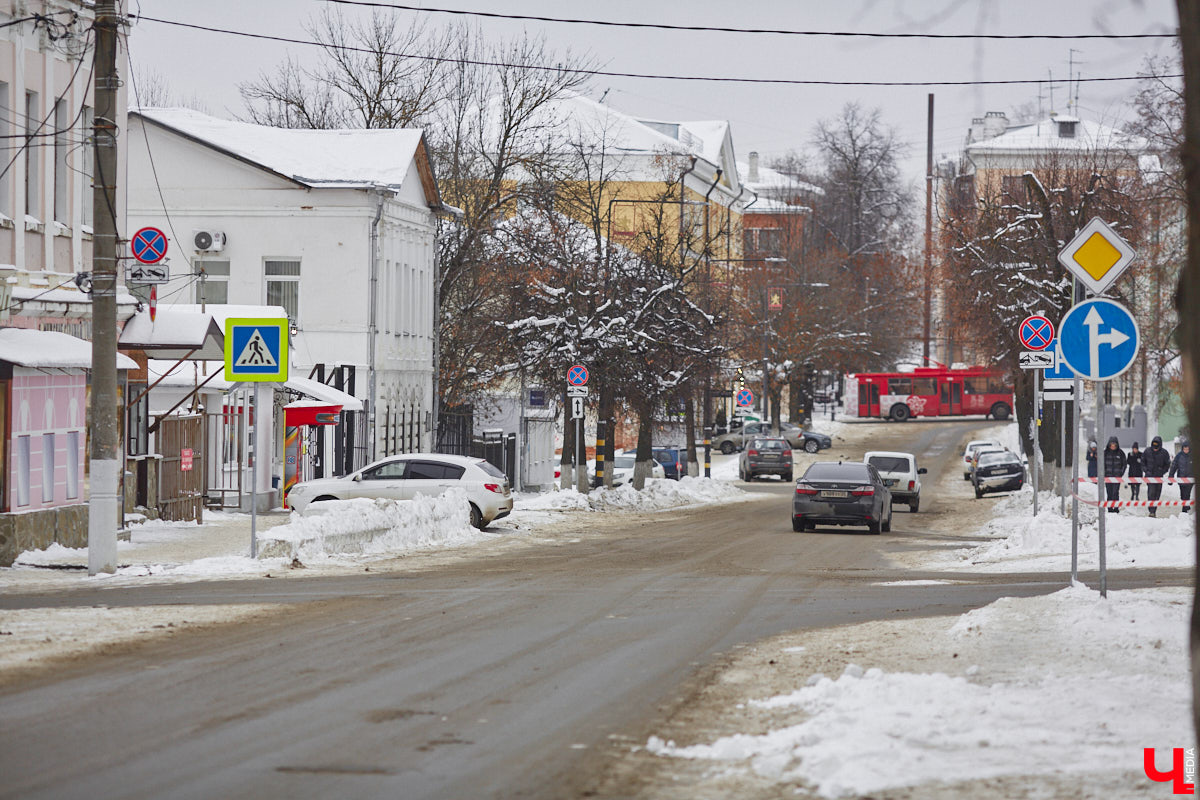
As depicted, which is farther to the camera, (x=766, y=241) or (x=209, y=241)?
(x=766, y=241)

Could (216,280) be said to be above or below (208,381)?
above

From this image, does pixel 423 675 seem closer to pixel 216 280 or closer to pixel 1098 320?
pixel 1098 320

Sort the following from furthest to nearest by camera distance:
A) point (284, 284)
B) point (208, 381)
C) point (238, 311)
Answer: point (284, 284)
point (238, 311)
point (208, 381)

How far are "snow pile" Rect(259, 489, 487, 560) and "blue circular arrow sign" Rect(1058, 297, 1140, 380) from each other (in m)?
11.8

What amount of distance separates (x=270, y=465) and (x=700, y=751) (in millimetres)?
27191

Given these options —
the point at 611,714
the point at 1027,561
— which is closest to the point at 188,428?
the point at 1027,561

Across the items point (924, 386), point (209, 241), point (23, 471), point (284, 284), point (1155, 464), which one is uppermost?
point (209, 241)

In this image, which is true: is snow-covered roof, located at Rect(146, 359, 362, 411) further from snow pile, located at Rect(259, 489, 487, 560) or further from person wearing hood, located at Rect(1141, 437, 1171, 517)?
person wearing hood, located at Rect(1141, 437, 1171, 517)

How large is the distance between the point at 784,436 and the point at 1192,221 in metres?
73.6

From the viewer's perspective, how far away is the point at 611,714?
949 cm

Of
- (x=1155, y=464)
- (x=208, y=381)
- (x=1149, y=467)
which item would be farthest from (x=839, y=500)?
(x=208, y=381)

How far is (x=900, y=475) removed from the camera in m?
41.6

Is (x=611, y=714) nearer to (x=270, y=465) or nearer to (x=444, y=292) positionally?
(x=270, y=465)

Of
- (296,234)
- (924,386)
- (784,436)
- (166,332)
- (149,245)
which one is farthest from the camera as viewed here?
(924,386)
